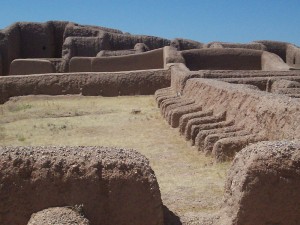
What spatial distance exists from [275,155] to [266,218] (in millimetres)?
594

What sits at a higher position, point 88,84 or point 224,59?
point 224,59

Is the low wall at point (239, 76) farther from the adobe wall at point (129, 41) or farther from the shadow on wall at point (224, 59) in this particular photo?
the adobe wall at point (129, 41)

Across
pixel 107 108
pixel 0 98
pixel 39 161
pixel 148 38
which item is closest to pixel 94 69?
pixel 0 98

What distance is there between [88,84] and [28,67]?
4552mm

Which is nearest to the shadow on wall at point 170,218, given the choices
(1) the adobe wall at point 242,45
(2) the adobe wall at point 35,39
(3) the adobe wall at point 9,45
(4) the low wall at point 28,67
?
(4) the low wall at point 28,67

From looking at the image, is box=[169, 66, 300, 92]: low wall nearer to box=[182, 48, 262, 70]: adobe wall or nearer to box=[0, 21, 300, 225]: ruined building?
box=[0, 21, 300, 225]: ruined building

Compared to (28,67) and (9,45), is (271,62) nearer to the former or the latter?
(28,67)

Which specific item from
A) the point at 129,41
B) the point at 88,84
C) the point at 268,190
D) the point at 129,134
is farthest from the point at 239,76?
the point at 129,41

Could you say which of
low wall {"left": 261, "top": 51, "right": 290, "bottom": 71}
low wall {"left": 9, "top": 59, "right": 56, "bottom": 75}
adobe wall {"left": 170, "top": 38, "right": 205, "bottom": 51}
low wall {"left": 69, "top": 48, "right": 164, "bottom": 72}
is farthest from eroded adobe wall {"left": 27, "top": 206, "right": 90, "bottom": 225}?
adobe wall {"left": 170, "top": 38, "right": 205, "bottom": 51}

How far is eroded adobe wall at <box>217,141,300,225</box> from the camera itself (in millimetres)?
4520

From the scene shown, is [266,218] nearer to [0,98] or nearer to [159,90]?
[159,90]

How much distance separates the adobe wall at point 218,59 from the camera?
2272 cm

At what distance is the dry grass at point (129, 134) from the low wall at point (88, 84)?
0.58 meters

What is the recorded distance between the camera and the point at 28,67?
74.1ft
